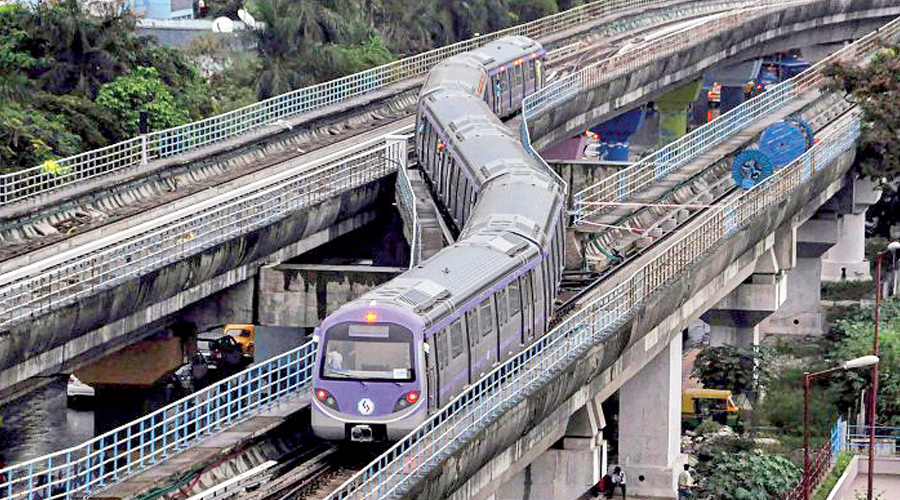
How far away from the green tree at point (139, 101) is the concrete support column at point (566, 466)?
31.4 m

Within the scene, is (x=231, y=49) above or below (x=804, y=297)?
above

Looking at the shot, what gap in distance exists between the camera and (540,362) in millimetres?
46719

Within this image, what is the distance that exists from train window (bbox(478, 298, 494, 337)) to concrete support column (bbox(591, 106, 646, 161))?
228 ft

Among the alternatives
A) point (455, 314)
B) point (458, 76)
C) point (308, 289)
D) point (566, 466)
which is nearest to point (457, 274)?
point (455, 314)

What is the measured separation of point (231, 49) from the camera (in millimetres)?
100438

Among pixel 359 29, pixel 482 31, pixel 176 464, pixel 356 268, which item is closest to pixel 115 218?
pixel 356 268

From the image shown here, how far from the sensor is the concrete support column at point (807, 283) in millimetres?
90188

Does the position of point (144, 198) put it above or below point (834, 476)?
above

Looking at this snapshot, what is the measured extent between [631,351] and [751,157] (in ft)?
75.9

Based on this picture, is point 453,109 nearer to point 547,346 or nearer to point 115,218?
point 115,218

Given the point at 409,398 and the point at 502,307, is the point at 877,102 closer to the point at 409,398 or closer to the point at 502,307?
the point at 502,307

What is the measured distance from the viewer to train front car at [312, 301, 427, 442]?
137ft

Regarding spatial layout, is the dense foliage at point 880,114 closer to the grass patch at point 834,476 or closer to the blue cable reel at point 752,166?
the blue cable reel at point 752,166

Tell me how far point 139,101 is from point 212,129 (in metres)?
3.02
